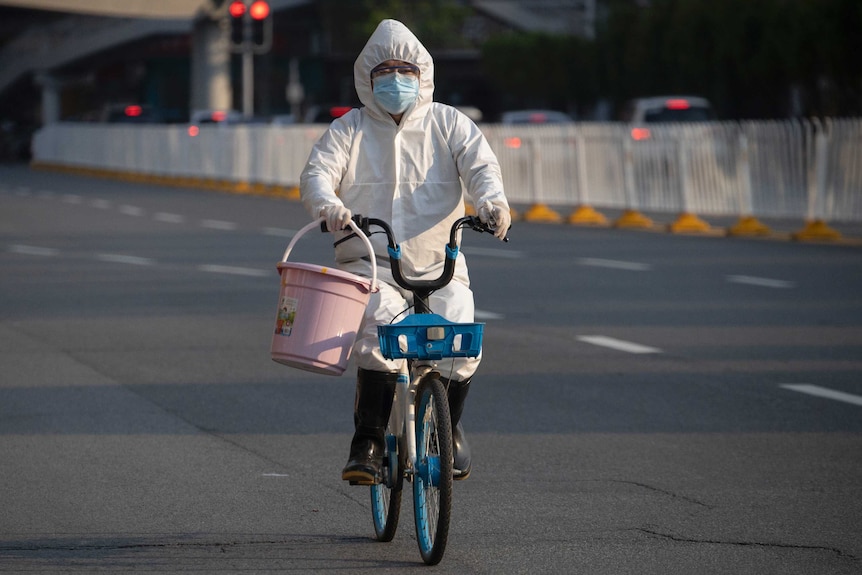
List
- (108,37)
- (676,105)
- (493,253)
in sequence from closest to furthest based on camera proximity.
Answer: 1. (493,253)
2. (676,105)
3. (108,37)

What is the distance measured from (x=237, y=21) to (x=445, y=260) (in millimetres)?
33206

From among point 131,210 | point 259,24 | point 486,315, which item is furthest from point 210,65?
point 486,315

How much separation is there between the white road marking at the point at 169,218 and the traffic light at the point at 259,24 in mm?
11154

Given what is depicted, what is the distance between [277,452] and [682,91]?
1584 inches

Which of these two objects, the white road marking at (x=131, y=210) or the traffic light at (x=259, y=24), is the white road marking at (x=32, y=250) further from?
the traffic light at (x=259, y=24)

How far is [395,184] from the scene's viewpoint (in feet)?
19.7

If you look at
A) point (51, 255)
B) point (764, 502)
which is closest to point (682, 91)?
point (51, 255)

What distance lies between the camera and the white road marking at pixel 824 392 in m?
9.52

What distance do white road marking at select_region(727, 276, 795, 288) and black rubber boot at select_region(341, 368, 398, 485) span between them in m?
10.2

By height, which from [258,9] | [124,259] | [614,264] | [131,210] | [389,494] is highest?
[258,9]

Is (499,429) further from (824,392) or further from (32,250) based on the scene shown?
(32,250)

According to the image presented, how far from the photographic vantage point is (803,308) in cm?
1390

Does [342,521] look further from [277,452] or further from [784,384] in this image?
[784,384]

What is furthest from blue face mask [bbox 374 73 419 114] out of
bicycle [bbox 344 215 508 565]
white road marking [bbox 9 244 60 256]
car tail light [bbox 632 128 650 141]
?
car tail light [bbox 632 128 650 141]
